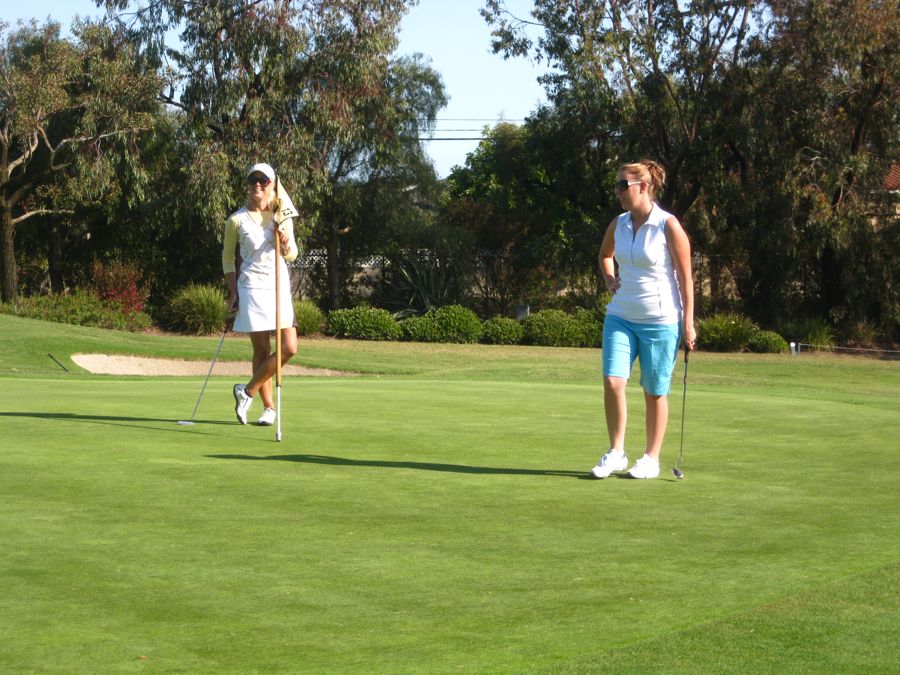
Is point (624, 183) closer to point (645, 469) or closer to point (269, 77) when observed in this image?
point (645, 469)

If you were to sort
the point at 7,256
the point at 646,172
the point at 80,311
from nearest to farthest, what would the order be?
the point at 646,172
the point at 80,311
the point at 7,256

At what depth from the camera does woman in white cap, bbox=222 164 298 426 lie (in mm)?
9594

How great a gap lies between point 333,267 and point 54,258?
26.4 ft

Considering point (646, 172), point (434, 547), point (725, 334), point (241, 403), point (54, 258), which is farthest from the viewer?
point (54, 258)

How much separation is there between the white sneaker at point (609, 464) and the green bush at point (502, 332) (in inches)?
977

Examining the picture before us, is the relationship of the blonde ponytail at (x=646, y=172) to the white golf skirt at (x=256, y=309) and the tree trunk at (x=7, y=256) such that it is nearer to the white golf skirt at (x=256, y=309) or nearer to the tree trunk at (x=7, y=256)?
the white golf skirt at (x=256, y=309)

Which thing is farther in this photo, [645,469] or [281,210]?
[281,210]

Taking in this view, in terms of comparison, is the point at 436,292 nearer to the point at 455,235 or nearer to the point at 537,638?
the point at 455,235

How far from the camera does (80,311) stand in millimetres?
30219

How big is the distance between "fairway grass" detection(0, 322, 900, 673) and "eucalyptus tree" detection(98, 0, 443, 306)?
22.3 m

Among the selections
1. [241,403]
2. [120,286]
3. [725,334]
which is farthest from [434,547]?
[120,286]

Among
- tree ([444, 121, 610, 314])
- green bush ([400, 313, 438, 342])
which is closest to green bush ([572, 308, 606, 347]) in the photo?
tree ([444, 121, 610, 314])

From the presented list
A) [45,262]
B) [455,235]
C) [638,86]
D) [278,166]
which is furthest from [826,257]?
[45,262]

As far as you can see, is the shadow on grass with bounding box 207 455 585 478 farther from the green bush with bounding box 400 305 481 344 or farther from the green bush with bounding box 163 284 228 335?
the green bush with bounding box 400 305 481 344
